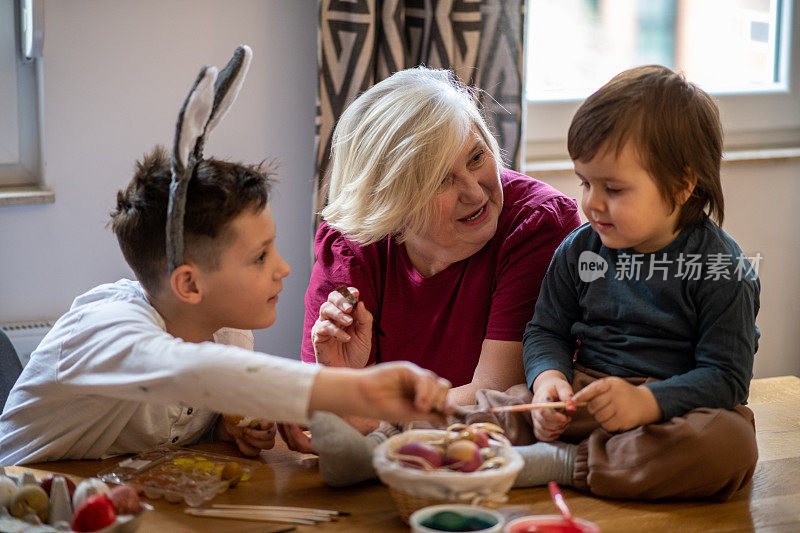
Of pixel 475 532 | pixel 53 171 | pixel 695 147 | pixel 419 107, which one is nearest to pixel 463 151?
pixel 419 107

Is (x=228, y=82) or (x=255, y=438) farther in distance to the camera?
(x=255, y=438)

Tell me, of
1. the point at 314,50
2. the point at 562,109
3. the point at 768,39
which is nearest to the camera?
the point at 314,50

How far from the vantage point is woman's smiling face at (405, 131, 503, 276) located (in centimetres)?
155

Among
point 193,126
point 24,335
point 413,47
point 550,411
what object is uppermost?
point 413,47

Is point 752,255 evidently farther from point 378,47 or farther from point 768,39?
point 378,47

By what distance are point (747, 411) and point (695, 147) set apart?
39 centimetres

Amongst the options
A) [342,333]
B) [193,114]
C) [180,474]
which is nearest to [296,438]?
[180,474]

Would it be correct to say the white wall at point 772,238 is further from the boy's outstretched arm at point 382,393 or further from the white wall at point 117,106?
the boy's outstretched arm at point 382,393

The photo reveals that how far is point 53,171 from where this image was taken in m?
2.07

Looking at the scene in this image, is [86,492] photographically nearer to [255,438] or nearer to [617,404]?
[255,438]

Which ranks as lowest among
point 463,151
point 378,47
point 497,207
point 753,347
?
point 753,347

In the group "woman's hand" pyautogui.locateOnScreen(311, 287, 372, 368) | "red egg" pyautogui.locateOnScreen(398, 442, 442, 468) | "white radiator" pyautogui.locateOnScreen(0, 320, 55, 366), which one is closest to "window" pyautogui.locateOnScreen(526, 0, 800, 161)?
"woman's hand" pyautogui.locateOnScreen(311, 287, 372, 368)

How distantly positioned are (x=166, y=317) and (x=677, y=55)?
2001 mm

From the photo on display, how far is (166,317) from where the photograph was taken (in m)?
1.36
